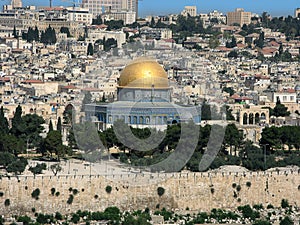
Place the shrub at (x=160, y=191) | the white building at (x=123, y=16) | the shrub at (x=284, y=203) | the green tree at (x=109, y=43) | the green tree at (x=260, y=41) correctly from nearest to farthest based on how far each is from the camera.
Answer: the shrub at (x=160, y=191) → the shrub at (x=284, y=203) → the green tree at (x=109, y=43) → the green tree at (x=260, y=41) → the white building at (x=123, y=16)

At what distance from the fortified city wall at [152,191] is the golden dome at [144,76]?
8765mm

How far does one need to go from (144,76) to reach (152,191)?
9738 millimetres

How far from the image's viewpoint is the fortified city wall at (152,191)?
26625 millimetres

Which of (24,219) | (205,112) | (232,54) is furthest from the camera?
(232,54)

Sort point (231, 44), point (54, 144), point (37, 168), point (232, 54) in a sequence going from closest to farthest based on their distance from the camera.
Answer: point (37, 168), point (54, 144), point (232, 54), point (231, 44)

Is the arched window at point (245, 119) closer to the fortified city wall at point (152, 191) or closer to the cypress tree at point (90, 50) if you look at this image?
the fortified city wall at point (152, 191)

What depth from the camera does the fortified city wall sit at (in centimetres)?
2662

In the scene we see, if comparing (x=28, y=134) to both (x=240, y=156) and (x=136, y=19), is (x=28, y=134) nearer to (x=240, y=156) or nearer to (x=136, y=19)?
(x=240, y=156)

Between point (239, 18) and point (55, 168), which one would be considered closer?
point (55, 168)

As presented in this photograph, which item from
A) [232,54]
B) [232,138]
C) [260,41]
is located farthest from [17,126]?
[260,41]

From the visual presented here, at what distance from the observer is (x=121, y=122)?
111 feet

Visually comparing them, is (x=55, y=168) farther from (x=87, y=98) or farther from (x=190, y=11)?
(x=190, y=11)

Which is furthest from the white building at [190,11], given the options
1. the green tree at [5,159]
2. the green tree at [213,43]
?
the green tree at [5,159]

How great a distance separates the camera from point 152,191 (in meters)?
27.6
